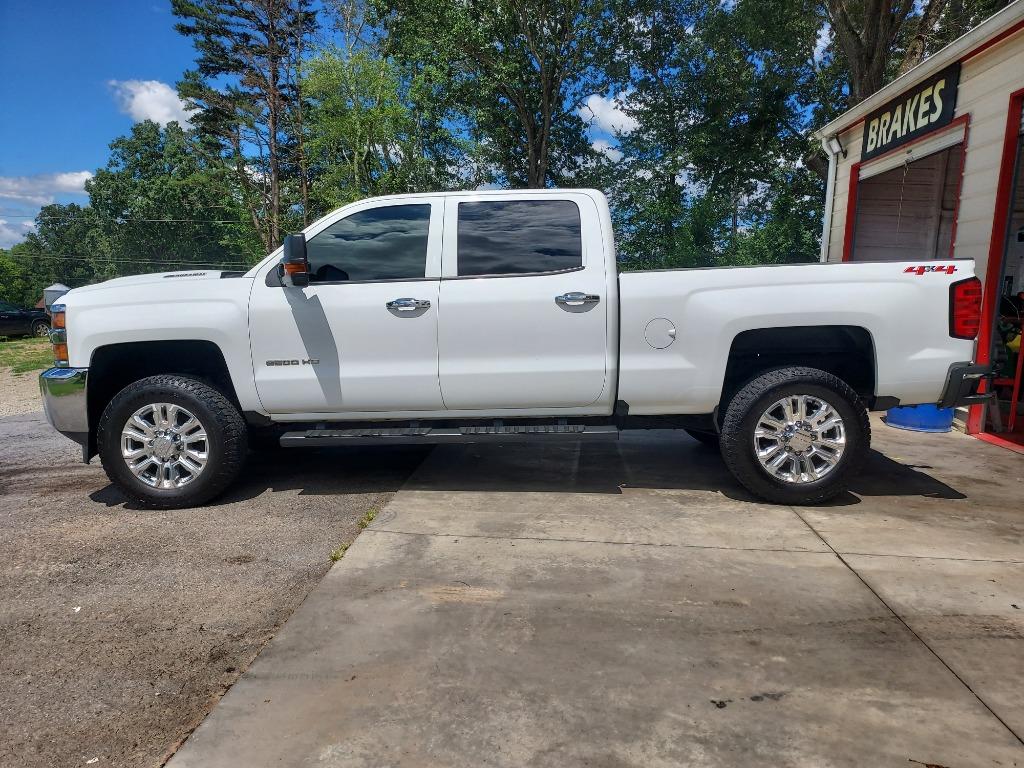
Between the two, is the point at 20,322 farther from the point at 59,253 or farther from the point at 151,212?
the point at 59,253

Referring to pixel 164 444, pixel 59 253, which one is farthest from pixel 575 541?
pixel 59 253

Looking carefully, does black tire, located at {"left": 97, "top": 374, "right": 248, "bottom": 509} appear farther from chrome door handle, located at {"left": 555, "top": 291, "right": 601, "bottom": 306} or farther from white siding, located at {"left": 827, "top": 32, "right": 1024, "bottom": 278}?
white siding, located at {"left": 827, "top": 32, "right": 1024, "bottom": 278}

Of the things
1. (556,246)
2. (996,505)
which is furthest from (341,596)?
(996,505)

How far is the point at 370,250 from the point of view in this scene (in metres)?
4.41

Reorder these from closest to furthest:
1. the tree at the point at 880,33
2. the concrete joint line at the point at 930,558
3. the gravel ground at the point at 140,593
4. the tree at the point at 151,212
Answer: the gravel ground at the point at 140,593 → the concrete joint line at the point at 930,558 → the tree at the point at 880,33 → the tree at the point at 151,212

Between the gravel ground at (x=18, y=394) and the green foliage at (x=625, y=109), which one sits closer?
the gravel ground at (x=18, y=394)

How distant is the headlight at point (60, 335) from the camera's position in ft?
14.0

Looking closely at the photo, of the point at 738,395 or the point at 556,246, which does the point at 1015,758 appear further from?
the point at 556,246

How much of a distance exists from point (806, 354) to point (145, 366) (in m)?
4.69

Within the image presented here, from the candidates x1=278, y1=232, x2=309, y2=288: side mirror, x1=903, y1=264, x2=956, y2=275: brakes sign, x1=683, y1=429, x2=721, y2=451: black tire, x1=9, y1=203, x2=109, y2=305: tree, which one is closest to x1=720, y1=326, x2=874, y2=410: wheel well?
x1=903, y1=264, x2=956, y2=275: brakes sign

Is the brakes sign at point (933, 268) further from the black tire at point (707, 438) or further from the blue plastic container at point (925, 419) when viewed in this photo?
the blue plastic container at point (925, 419)

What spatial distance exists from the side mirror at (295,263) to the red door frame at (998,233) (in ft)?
19.8

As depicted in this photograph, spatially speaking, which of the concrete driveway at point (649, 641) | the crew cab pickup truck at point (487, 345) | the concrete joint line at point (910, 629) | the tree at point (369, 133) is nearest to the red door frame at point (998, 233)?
the concrete driveway at point (649, 641)

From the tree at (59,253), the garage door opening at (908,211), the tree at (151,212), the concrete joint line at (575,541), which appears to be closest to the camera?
the concrete joint line at (575,541)
